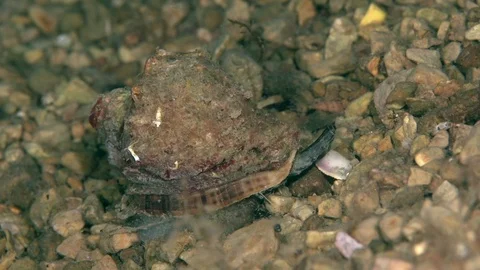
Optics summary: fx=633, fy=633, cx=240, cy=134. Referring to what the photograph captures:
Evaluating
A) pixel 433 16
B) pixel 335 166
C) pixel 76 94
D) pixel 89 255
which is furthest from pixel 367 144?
pixel 76 94

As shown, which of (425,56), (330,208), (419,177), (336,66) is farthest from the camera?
(336,66)

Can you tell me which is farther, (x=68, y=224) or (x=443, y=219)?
(x=68, y=224)

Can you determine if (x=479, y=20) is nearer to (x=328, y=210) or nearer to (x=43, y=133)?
(x=328, y=210)

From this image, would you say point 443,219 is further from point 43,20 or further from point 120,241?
point 43,20

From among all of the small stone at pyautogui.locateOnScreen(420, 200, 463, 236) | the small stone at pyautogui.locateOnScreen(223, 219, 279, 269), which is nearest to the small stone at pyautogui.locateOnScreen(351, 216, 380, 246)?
the small stone at pyautogui.locateOnScreen(420, 200, 463, 236)

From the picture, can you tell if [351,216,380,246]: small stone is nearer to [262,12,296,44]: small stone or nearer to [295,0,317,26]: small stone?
[262,12,296,44]: small stone

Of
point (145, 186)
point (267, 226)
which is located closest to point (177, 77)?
point (145, 186)

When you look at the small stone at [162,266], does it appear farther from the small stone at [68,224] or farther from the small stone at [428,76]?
the small stone at [428,76]

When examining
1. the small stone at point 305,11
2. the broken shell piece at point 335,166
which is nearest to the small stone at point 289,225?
the broken shell piece at point 335,166
